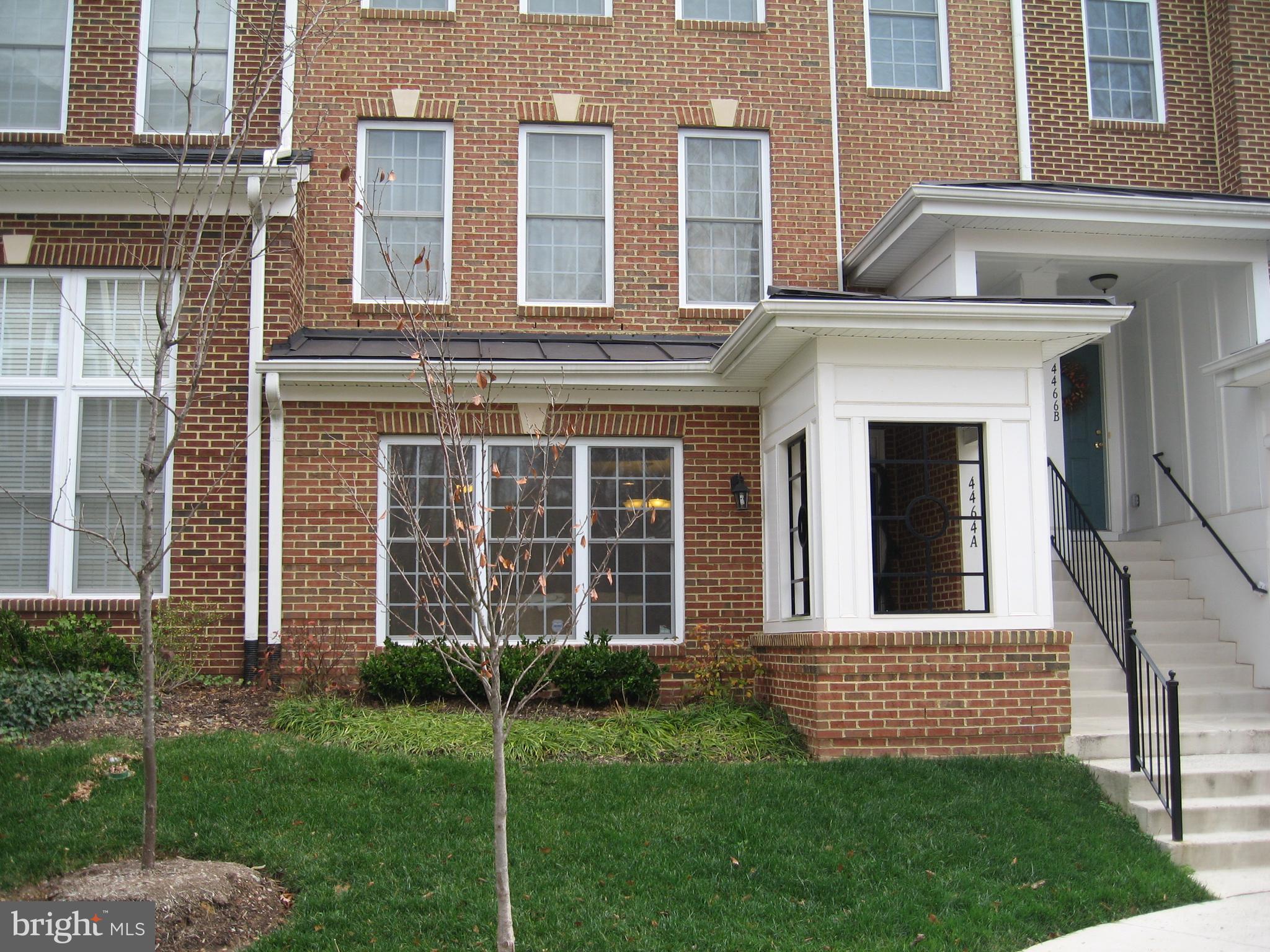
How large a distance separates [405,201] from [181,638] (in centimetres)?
480

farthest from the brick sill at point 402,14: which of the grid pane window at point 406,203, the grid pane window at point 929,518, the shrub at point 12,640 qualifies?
the shrub at point 12,640

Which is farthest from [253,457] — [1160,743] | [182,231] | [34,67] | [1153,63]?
[1153,63]

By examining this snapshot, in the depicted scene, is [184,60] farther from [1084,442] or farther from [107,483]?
[1084,442]

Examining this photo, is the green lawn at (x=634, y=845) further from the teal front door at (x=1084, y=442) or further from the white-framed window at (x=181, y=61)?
the white-framed window at (x=181, y=61)

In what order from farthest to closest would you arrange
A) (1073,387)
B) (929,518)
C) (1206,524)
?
1. (1073,387)
2. (929,518)
3. (1206,524)

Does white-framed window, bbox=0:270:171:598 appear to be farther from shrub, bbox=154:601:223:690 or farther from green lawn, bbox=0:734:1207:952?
green lawn, bbox=0:734:1207:952

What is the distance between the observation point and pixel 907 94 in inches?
521

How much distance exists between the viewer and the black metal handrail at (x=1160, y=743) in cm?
784

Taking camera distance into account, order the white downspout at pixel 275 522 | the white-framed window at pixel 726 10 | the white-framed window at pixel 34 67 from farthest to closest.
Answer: the white-framed window at pixel 726 10, the white-framed window at pixel 34 67, the white downspout at pixel 275 522

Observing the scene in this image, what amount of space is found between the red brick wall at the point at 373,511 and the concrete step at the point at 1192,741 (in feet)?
10.3

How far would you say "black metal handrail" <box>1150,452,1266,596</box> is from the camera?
432 inches

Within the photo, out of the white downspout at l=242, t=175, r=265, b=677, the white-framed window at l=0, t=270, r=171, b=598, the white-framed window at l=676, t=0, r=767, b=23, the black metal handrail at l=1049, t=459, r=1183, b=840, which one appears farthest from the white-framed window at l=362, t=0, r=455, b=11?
the black metal handrail at l=1049, t=459, r=1183, b=840

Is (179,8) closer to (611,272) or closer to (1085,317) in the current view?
(611,272)

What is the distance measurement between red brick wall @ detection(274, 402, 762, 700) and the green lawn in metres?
2.20
